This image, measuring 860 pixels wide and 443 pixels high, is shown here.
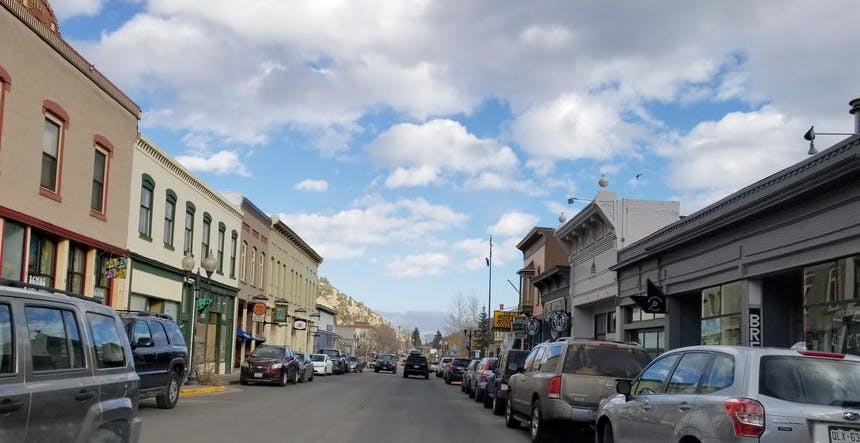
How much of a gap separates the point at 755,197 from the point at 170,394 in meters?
13.4

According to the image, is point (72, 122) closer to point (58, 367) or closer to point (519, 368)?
point (519, 368)

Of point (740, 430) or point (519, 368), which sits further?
point (519, 368)

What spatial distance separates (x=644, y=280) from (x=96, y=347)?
21476 mm

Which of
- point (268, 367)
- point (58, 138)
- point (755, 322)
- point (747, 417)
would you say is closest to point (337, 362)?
point (268, 367)

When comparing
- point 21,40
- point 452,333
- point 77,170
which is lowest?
point 452,333

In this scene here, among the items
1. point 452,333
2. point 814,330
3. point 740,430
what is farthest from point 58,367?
point 452,333

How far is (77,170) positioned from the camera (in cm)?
2259

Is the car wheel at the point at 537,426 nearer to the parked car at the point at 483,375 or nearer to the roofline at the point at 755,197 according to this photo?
the roofline at the point at 755,197

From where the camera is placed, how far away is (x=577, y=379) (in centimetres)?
1333

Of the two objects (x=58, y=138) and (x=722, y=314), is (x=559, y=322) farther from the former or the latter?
(x=58, y=138)

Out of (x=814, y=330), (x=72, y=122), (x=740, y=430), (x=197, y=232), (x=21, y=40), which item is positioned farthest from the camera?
(x=197, y=232)

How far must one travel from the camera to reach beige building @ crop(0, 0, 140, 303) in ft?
62.7

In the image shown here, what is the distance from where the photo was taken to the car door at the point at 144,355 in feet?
52.0

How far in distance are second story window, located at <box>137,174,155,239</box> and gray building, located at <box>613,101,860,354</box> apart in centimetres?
1690
